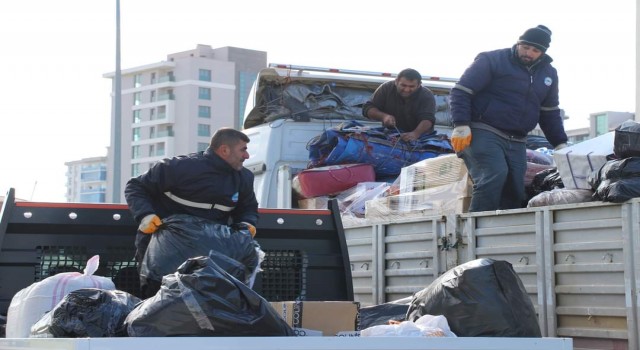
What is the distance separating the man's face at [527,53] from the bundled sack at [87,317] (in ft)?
14.5

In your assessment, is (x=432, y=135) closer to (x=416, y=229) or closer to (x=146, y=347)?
(x=416, y=229)

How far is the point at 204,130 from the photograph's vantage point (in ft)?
391

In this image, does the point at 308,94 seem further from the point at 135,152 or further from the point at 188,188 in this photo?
the point at 135,152

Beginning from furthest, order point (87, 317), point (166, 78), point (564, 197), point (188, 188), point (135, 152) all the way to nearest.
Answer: point (135, 152) → point (166, 78) → point (564, 197) → point (188, 188) → point (87, 317)

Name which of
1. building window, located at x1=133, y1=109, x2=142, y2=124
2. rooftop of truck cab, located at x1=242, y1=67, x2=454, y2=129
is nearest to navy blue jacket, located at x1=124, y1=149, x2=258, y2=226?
rooftop of truck cab, located at x1=242, y1=67, x2=454, y2=129

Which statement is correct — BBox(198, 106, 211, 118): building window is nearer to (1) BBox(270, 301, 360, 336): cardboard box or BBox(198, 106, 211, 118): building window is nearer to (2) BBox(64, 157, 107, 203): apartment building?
(2) BBox(64, 157, 107, 203): apartment building

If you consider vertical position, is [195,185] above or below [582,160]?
below

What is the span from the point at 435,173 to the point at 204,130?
368 feet

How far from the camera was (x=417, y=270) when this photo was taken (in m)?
7.25

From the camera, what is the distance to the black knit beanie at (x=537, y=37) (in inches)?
301

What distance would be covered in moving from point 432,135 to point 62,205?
194 inches

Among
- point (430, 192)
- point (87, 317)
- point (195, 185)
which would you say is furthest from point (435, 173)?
point (87, 317)

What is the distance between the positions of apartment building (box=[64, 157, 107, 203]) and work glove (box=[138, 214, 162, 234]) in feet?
442

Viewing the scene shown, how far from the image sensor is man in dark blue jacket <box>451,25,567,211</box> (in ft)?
25.3
